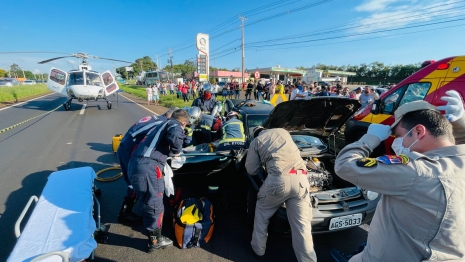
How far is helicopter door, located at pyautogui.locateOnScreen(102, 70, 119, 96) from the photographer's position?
13.7m

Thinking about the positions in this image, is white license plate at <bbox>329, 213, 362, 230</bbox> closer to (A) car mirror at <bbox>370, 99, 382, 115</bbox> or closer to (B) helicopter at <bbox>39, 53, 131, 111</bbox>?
(A) car mirror at <bbox>370, 99, 382, 115</bbox>

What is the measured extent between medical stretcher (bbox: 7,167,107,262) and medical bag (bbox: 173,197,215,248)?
33.7 inches

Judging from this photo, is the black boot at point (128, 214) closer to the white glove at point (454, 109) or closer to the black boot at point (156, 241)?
the black boot at point (156, 241)

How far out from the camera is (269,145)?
222 centimetres

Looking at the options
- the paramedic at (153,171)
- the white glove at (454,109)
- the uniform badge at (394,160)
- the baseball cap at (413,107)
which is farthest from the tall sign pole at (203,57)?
the uniform badge at (394,160)

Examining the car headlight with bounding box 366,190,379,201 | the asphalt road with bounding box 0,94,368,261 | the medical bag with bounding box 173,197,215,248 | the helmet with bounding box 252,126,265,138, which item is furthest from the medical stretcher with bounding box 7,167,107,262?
the car headlight with bounding box 366,190,379,201

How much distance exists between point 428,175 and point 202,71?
22.2 metres

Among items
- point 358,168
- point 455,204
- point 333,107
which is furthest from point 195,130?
point 455,204

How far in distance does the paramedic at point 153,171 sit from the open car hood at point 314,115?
1327 millimetres

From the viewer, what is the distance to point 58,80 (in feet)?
42.3

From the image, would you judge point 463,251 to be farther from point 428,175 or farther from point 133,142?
point 133,142

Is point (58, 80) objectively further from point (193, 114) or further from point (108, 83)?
point (193, 114)

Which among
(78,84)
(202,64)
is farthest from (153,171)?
(202,64)

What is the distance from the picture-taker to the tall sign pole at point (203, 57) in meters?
21.8
